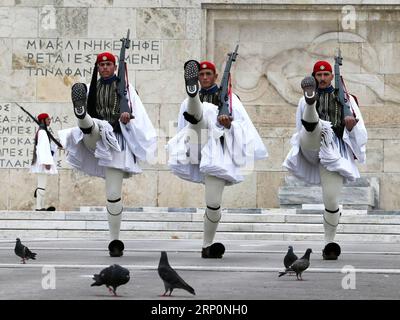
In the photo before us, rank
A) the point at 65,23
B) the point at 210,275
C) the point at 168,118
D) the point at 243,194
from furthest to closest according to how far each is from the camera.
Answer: the point at 65,23, the point at 168,118, the point at 243,194, the point at 210,275

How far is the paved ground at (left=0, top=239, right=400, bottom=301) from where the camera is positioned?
8203mm

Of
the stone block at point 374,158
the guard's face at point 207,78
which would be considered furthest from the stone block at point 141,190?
the guard's face at point 207,78

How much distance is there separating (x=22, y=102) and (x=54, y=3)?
233 centimetres

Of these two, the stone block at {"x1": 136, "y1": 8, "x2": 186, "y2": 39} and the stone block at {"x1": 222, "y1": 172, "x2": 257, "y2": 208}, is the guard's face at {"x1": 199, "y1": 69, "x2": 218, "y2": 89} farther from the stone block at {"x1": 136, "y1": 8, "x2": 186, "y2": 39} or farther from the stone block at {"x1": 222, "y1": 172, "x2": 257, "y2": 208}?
the stone block at {"x1": 136, "y1": 8, "x2": 186, "y2": 39}

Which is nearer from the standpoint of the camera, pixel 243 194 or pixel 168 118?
pixel 243 194

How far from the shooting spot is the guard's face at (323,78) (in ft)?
43.1

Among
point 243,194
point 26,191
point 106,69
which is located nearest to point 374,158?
point 243,194

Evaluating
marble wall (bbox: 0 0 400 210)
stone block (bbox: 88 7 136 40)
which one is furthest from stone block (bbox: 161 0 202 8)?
stone block (bbox: 88 7 136 40)

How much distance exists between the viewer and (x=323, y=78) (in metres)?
13.2

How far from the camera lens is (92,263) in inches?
464

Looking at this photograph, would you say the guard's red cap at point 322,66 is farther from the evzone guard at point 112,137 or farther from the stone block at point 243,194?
the stone block at point 243,194

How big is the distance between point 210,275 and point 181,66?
55.3 feet

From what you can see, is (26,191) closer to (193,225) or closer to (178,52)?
(178,52)
